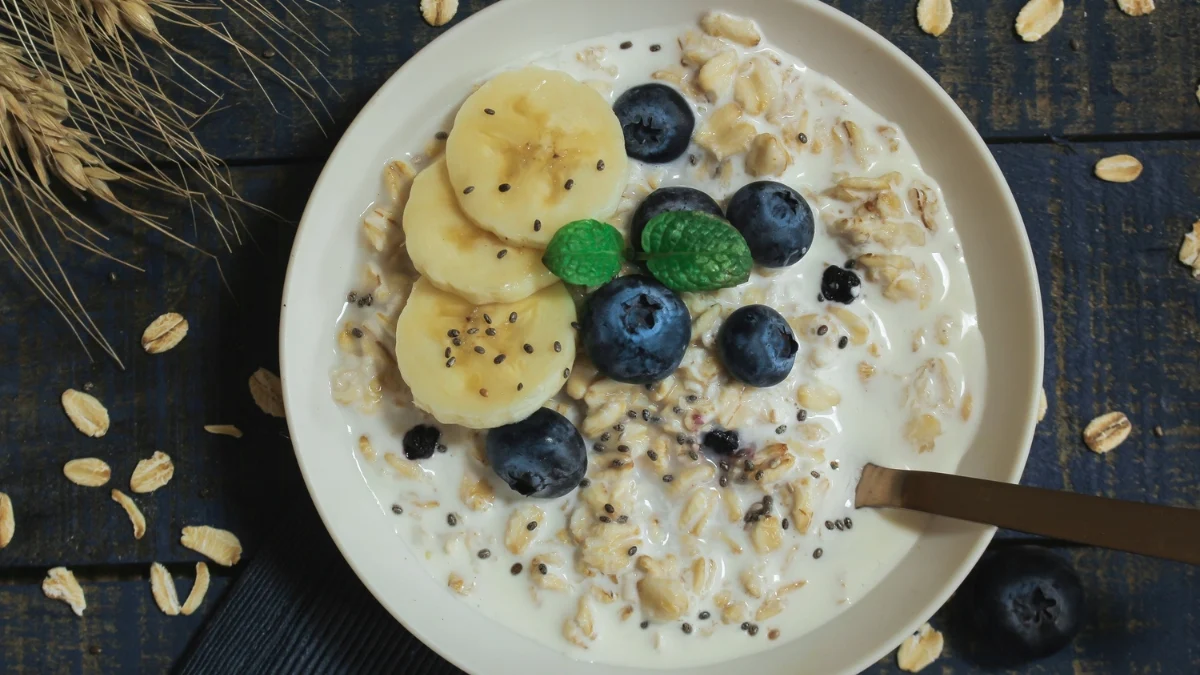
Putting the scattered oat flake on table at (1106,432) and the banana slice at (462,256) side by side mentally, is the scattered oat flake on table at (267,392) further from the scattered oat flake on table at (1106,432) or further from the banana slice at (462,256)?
the scattered oat flake on table at (1106,432)

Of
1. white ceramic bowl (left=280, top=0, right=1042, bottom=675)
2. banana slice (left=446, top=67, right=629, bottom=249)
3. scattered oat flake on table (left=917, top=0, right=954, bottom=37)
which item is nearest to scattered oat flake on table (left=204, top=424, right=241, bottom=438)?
white ceramic bowl (left=280, top=0, right=1042, bottom=675)

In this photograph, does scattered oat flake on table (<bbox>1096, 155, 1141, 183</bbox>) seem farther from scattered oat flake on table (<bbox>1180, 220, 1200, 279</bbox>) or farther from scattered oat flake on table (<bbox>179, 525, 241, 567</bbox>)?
scattered oat flake on table (<bbox>179, 525, 241, 567</bbox>)

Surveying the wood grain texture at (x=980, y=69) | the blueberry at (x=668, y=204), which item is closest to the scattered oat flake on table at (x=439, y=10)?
the wood grain texture at (x=980, y=69)

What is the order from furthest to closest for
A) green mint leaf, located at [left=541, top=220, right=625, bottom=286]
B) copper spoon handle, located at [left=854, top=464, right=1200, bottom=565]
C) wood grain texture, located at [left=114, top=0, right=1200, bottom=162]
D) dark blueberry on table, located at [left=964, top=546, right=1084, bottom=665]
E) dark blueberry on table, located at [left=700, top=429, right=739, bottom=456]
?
wood grain texture, located at [left=114, top=0, right=1200, bottom=162], dark blueberry on table, located at [left=964, top=546, right=1084, bottom=665], dark blueberry on table, located at [left=700, top=429, right=739, bottom=456], green mint leaf, located at [left=541, top=220, right=625, bottom=286], copper spoon handle, located at [left=854, top=464, right=1200, bottom=565]

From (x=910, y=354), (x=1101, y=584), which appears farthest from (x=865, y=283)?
(x=1101, y=584)

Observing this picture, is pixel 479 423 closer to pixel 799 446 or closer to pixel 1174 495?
pixel 799 446
